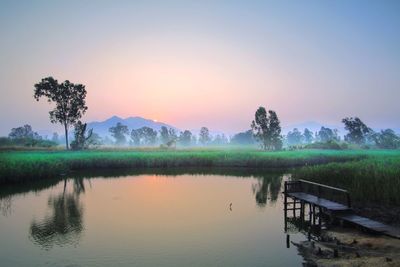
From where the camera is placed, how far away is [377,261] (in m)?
11.3

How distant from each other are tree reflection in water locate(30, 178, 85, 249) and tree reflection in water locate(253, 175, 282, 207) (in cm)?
1365

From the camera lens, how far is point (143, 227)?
66.1ft

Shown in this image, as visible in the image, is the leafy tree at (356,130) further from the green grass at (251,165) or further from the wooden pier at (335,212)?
the wooden pier at (335,212)

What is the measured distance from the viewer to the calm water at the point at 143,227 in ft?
49.0

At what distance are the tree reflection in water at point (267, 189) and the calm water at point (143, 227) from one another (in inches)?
3.9

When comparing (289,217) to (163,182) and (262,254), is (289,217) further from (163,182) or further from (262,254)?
(163,182)

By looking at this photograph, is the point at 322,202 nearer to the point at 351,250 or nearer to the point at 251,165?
the point at 351,250

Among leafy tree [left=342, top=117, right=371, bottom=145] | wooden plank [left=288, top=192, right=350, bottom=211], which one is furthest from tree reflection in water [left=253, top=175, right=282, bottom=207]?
leafy tree [left=342, top=117, right=371, bottom=145]

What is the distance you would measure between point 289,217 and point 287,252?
7.62 m

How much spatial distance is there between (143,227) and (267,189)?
60.3 feet

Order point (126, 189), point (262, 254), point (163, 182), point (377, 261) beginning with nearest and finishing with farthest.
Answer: point (377, 261) → point (262, 254) → point (126, 189) → point (163, 182)

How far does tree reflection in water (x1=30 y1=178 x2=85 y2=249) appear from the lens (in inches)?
677

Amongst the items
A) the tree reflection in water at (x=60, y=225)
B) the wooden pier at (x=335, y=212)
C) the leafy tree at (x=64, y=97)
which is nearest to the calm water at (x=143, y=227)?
the tree reflection in water at (x=60, y=225)

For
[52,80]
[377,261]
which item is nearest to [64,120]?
[52,80]
